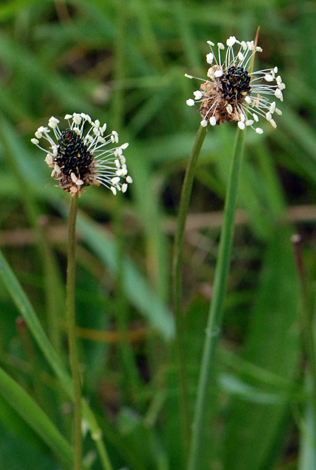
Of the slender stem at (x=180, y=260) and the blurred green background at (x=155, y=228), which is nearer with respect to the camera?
the slender stem at (x=180, y=260)

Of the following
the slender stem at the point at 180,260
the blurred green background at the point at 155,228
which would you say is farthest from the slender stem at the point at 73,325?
the blurred green background at the point at 155,228

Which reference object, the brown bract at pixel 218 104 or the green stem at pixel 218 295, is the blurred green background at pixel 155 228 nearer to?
the green stem at pixel 218 295

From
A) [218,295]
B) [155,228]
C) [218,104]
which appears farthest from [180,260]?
[155,228]

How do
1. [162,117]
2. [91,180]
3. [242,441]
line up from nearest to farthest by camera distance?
[91,180] < [242,441] < [162,117]

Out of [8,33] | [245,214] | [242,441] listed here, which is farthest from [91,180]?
[8,33]

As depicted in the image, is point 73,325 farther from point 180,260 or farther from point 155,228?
point 155,228

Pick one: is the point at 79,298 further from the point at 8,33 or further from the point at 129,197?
the point at 8,33
